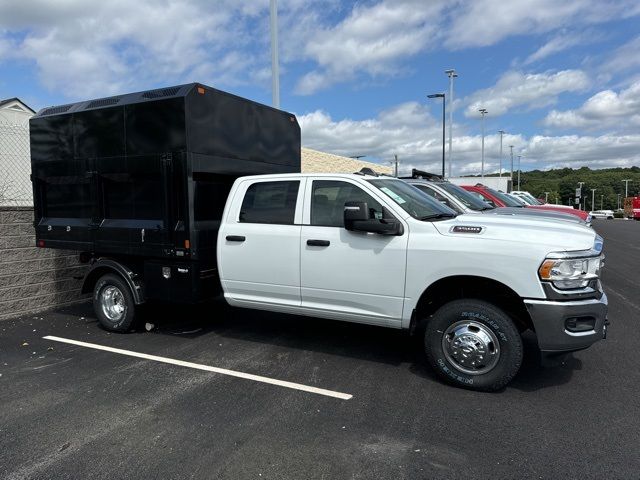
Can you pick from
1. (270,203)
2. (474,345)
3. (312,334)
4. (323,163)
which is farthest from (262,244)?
(323,163)

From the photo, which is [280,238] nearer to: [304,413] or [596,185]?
[304,413]

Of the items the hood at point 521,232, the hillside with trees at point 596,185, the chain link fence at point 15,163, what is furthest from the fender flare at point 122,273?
the hillside with trees at point 596,185

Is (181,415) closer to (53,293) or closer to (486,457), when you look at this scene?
(486,457)

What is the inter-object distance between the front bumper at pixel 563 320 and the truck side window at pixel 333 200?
1.70 m

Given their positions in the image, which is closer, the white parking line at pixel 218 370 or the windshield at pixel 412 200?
the white parking line at pixel 218 370

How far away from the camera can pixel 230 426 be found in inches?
150

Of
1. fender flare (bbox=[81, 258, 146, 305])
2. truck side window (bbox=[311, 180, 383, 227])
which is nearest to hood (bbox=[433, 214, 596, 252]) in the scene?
truck side window (bbox=[311, 180, 383, 227])

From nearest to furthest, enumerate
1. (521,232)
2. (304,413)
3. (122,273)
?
(304,413)
(521,232)
(122,273)

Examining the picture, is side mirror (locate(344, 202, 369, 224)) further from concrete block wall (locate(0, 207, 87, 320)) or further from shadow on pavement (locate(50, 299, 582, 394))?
concrete block wall (locate(0, 207, 87, 320))

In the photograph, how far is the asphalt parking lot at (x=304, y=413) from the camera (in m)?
3.29

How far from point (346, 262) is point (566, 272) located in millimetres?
1968

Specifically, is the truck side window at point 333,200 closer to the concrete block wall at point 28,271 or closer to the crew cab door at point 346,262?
the crew cab door at point 346,262

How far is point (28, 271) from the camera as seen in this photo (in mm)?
7664

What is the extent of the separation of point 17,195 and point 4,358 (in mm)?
3847
